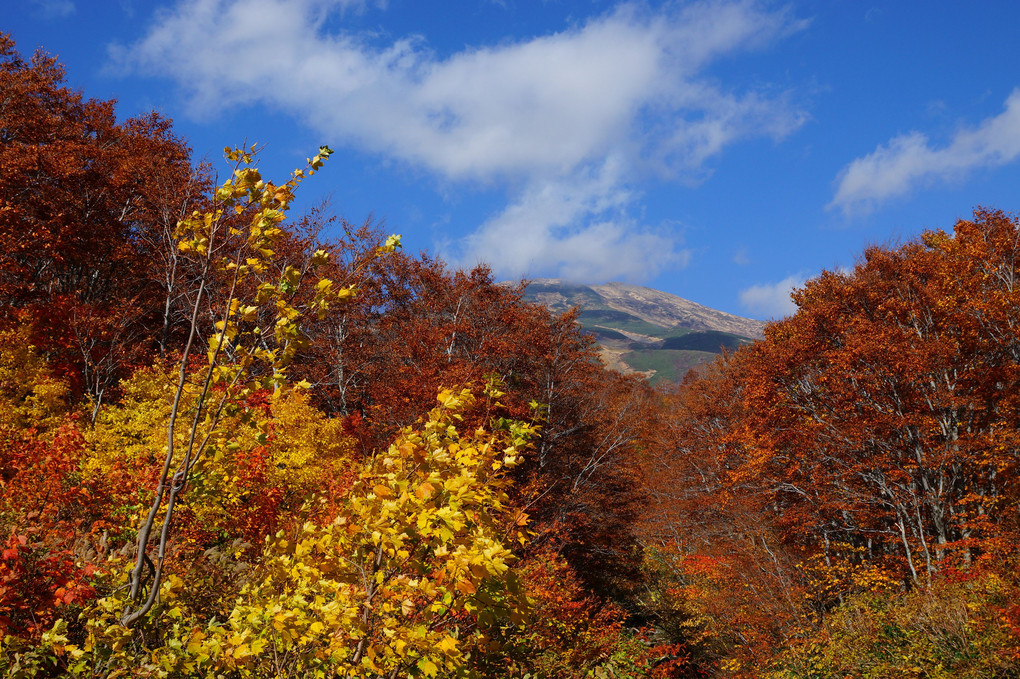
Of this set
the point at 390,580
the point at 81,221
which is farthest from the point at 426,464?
the point at 81,221

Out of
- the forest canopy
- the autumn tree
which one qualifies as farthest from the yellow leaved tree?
the autumn tree

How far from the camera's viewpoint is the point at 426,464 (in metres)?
3.11

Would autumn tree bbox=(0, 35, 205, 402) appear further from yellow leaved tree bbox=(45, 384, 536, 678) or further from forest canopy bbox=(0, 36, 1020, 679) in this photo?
yellow leaved tree bbox=(45, 384, 536, 678)

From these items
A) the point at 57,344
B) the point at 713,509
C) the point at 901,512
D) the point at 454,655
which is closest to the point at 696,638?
the point at 713,509

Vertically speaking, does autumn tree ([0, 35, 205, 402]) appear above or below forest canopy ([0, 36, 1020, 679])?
above

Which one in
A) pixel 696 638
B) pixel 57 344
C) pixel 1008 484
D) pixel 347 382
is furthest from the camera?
pixel 347 382

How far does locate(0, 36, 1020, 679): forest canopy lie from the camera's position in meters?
3.23

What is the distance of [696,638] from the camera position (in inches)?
880

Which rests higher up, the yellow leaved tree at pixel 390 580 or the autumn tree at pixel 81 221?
the autumn tree at pixel 81 221

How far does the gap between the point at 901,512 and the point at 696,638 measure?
9505 millimetres

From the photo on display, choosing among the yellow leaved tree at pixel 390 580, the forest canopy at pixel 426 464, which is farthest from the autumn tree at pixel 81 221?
the yellow leaved tree at pixel 390 580

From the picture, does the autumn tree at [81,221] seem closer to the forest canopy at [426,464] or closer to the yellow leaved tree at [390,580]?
the forest canopy at [426,464]

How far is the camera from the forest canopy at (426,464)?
3.23 meters

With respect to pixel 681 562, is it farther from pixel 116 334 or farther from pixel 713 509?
pixel 116 334
